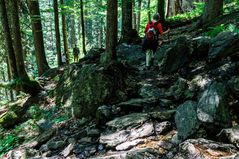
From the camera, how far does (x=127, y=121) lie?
6.13 meters

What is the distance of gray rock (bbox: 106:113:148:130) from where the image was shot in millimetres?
5948

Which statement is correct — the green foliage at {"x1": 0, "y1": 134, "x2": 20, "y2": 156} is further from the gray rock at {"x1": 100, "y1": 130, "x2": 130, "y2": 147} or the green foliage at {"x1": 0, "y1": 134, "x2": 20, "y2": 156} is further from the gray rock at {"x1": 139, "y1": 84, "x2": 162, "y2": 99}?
the gray rock at {"x1": 139, "y1": 84, "x2": 162, "y2": 99}

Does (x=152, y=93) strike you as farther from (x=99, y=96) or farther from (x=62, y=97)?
(x=62, y=97)

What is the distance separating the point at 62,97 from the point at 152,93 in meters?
3.96

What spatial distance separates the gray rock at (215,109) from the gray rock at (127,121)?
130cm

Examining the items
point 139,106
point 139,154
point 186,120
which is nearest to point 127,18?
point 139,106

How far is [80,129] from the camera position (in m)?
6.96

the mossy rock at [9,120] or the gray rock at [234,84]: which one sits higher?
the gray rock at [234,84]

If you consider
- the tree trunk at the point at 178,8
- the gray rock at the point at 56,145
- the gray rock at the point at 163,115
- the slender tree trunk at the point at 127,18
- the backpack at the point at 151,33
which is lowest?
the gray rock at the point at 56,145

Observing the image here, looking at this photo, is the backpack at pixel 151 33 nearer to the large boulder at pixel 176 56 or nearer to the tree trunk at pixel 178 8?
the large boulder at pixel 176 56

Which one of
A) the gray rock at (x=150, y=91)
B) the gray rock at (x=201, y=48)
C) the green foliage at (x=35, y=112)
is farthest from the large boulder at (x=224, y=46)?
the green foliage at (x=35, y=112)

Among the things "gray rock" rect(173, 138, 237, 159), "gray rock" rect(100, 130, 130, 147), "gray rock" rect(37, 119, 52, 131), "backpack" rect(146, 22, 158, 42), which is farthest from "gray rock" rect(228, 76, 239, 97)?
"gray rock" rect(37, 119, 52, 131)

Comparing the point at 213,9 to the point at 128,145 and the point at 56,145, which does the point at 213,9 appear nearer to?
the point at 128,145

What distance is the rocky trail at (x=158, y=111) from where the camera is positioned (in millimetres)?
4816
